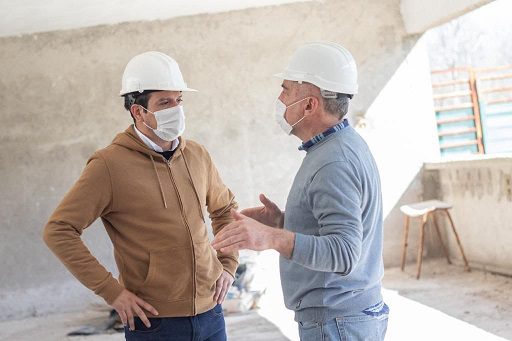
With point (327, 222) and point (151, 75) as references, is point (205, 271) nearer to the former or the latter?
point (151, 75)

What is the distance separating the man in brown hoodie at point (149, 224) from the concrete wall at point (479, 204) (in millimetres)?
4416

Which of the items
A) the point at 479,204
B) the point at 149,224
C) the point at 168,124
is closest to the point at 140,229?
the point at 149,224

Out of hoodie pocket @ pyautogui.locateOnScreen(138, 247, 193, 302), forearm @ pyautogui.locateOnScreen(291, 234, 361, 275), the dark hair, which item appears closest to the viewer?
forearm @ pyautogui.locateOnScreen(291, 234, 361, 275)

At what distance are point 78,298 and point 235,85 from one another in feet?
9.02

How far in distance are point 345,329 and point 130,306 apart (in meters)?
0.78

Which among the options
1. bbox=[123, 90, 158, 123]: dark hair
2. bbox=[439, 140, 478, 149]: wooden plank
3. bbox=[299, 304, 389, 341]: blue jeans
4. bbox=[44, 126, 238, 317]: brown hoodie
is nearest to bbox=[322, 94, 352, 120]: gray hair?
bbox=[299, 304, 389, 341]: blue jeans

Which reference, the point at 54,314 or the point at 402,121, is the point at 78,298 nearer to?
the point at 54,314

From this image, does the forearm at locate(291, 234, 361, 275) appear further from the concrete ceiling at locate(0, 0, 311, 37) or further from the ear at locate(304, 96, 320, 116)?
the concrete ceiling at locate(0, 0, 311, 37)

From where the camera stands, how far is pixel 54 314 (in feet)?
25.2

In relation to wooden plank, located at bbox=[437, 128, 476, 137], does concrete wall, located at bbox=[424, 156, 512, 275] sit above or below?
below

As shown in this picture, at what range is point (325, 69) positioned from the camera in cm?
218

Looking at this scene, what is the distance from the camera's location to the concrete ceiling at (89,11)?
21.7 feet

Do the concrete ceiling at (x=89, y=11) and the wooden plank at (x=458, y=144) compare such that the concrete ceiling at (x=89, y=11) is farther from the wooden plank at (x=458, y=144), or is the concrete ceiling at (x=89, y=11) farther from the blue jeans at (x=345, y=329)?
the blue jeans at (x=345, y=329)

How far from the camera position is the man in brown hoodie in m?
2.53
